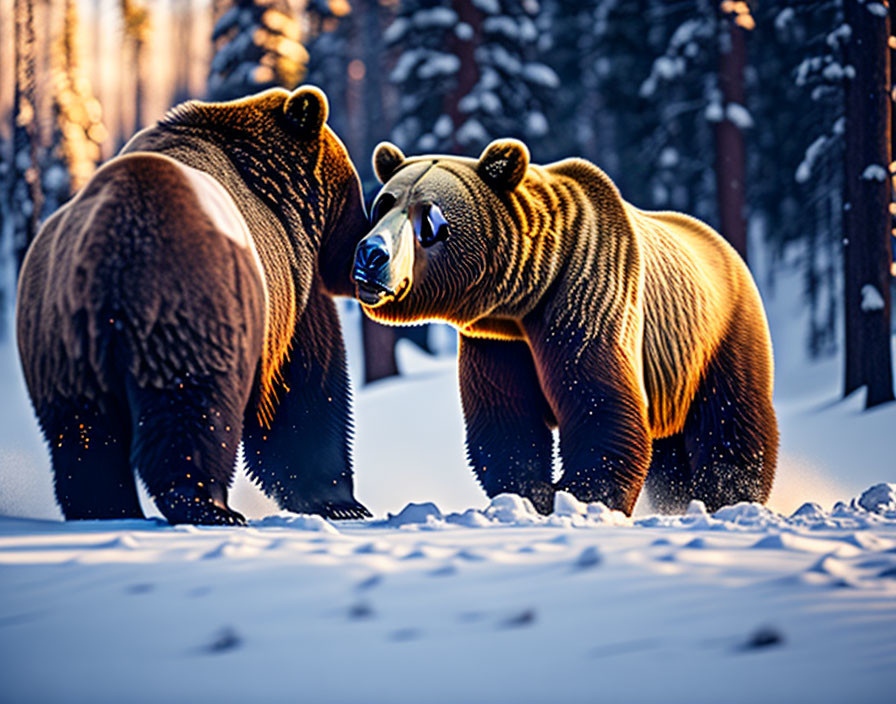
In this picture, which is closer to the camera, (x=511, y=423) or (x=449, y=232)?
(x=449, y=232)

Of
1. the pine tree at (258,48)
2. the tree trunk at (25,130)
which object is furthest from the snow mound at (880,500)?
the pine tree at (258,48)

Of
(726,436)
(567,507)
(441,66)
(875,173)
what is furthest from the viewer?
(441,66)

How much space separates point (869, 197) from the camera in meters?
9.38

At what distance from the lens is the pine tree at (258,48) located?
13938 mm

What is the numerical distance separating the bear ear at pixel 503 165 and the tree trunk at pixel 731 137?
24.0 ft

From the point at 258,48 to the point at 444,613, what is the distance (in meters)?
13.0

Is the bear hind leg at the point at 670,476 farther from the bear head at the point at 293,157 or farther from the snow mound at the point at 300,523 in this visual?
the snow mound at the point at 300,523

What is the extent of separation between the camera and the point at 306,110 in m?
4.63

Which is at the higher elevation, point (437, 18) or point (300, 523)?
point (437, 18)

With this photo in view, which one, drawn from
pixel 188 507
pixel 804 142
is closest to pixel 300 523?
pixel 188 507

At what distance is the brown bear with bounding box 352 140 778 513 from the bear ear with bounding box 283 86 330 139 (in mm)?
443

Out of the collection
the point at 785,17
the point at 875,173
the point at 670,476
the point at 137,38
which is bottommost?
the point at 670,476

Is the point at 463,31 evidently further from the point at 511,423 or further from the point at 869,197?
the point at 511,423

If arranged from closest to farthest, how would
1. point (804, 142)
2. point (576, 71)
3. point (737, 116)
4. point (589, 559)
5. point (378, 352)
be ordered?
→ point (589, 559) → point (737, 116) → point (804, 142) → point (378, 352) → point (576, 71)
